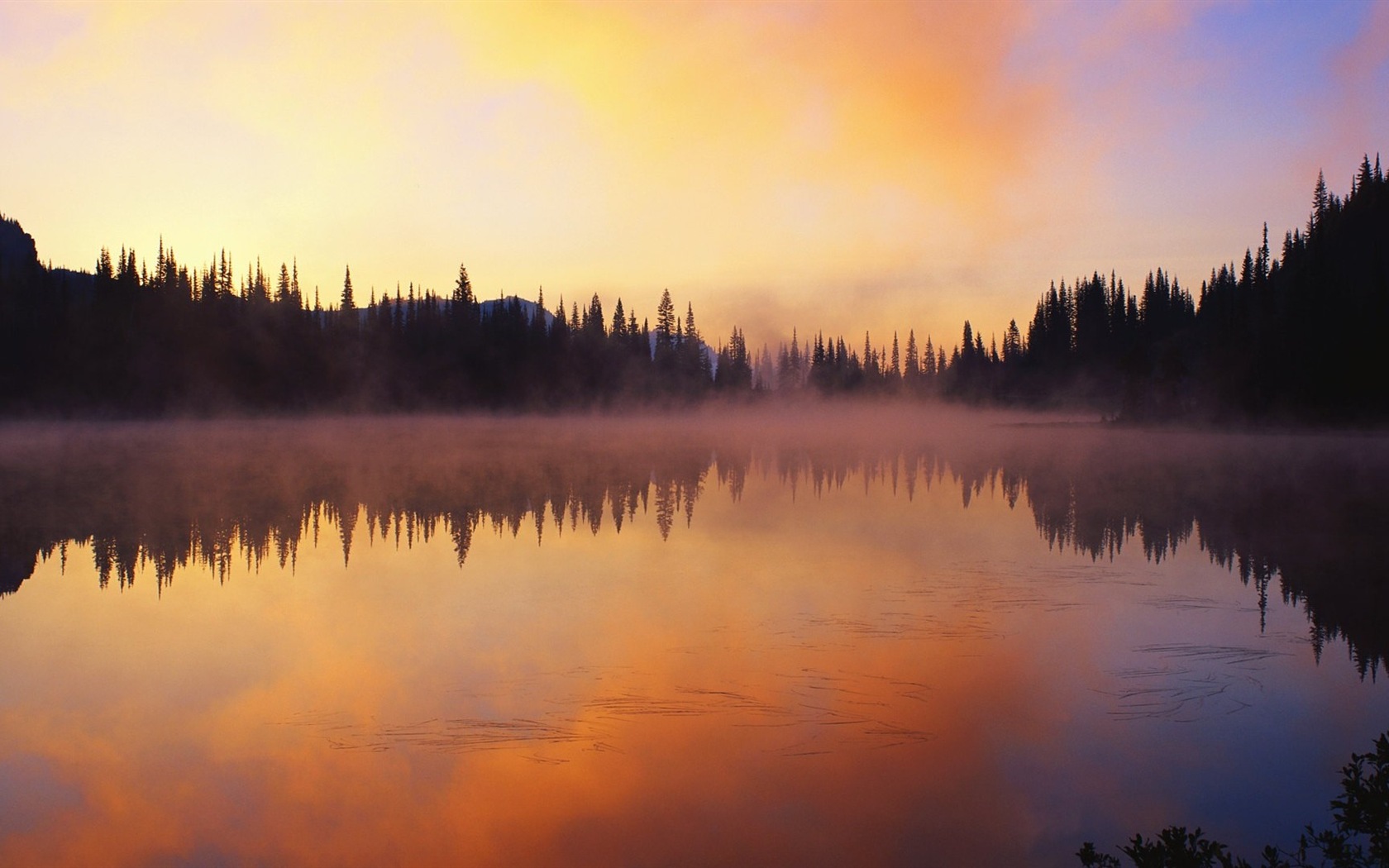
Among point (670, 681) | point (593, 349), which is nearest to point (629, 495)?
point (670, 681)

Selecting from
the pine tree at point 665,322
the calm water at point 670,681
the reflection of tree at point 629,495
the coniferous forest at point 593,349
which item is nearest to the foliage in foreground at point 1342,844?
the calm water at point 670,681

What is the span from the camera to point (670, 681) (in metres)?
8.50

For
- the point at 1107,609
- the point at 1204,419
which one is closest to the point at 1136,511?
the point at 1107,609

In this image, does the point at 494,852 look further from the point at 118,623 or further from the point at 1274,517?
the point at 1274,517

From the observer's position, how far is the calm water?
596cm

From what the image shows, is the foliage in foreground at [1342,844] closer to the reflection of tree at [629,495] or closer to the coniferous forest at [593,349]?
the reflection of tree at [629,495]

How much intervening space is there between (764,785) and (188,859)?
3.74 metres

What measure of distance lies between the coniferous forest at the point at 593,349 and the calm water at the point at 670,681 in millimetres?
49609

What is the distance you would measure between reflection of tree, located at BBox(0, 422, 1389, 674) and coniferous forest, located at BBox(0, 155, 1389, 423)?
19867mm

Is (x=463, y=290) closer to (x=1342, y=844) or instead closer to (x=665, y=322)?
(x=665, y=322)

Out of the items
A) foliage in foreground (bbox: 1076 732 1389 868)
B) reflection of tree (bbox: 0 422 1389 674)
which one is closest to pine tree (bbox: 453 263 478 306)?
reflection of tree (bbox: 0 422 1389 674)

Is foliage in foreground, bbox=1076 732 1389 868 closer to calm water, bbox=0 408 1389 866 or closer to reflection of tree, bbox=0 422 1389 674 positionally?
calm water, bbox=0 408 1389 866

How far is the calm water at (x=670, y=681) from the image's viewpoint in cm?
596

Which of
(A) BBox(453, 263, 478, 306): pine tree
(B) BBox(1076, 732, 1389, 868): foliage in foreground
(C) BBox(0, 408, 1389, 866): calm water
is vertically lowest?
(C) BBox(0, 408, 1389, 866): calm water
